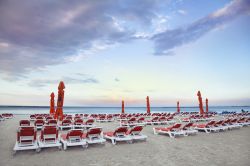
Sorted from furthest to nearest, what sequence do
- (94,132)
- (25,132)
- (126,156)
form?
(94,132), (25,132), (126,156)

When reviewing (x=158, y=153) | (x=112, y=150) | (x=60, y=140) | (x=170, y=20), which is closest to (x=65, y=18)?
(x=170, y=20)

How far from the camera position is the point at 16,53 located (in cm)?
1588

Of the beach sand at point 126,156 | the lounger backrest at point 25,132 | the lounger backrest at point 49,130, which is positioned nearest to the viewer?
the beach sand at point 126,156

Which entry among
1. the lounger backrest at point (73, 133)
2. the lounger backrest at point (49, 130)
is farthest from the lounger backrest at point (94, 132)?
the lounger backrest at point (49, 130)

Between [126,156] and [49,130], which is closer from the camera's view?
[126,156]

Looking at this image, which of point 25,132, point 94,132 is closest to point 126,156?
point 94,132

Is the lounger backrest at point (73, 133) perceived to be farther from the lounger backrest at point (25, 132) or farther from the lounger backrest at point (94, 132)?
the lounger backrest at point (25, 132)

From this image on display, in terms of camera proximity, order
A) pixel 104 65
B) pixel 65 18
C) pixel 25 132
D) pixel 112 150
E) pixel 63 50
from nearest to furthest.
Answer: pixel 25 132, pixel 112 150, pixel 65 18, pixel 63 50, pixel 104 65

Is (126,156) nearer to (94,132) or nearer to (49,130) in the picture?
(94,132)

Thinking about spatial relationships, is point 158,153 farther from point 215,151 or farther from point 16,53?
point 16,53

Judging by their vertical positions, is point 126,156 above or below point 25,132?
below

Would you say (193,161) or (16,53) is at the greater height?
(16,53)

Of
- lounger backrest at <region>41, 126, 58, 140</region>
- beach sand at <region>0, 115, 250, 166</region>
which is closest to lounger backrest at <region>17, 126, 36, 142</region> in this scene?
lounger backrest at <region>41, 126, 58, 140</region>

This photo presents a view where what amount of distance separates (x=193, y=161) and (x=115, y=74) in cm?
Result: 2477
